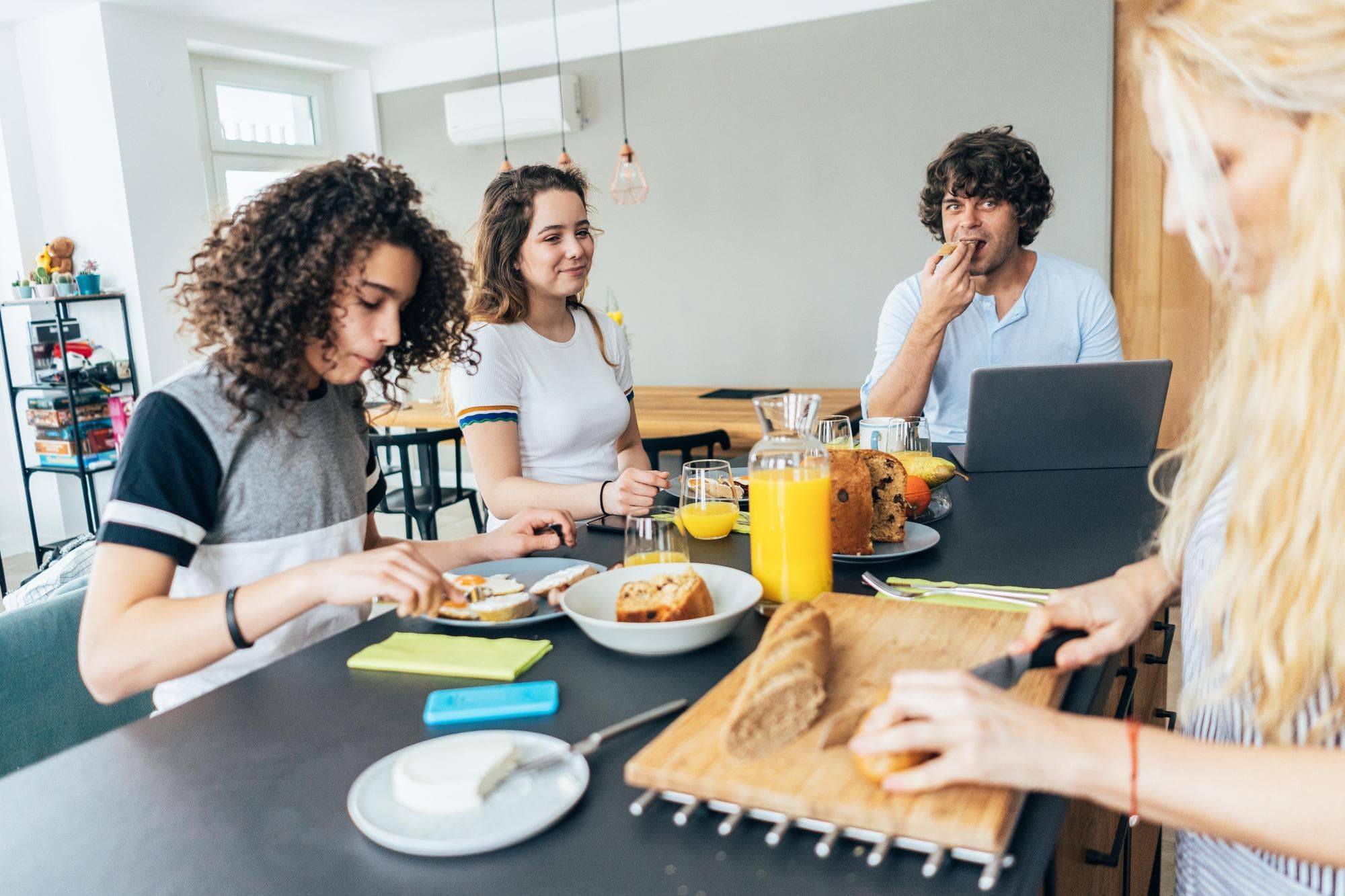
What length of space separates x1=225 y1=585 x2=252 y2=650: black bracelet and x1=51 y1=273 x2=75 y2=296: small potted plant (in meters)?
4.16

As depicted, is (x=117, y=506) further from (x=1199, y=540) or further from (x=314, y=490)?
(x=1199, y=540)

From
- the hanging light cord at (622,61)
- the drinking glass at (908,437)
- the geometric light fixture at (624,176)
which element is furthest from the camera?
the hanging light cord at (622,61)

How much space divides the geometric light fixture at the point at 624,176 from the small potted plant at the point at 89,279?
2452 millimetres

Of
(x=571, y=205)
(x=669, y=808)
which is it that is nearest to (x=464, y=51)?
(x=571, y=205)

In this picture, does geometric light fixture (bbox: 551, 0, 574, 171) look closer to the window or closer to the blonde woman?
the window

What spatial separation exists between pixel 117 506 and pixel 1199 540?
3.80 ft

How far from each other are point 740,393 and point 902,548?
3.43 meters

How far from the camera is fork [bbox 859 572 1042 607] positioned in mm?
1152

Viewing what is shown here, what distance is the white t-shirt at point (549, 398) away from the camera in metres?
2.15

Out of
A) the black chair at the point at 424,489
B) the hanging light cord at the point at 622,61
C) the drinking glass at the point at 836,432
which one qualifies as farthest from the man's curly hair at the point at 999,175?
the hanging light cord at the point at 622,61

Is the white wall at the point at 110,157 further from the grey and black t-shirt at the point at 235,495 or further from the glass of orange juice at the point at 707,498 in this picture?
the glass of orange juice at the point at 707,498

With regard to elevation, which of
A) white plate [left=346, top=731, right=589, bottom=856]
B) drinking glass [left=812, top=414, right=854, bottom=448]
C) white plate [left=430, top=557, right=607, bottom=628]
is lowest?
white plate [left=346, top=731, right=589, bottom=856]

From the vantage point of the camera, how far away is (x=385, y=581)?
104 cm

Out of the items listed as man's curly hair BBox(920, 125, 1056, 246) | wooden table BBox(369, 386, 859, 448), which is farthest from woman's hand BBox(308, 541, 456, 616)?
wooden table BBox(369, 386, 859, 448)
